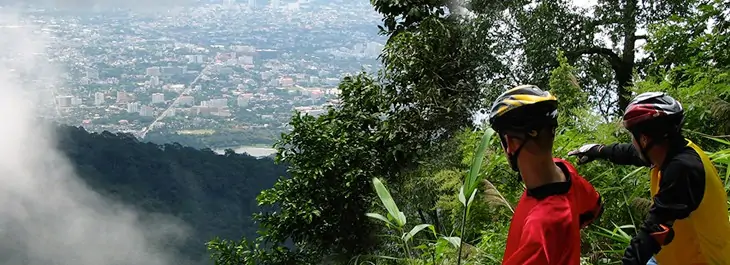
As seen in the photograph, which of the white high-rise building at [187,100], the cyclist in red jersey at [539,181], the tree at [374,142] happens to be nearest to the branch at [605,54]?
the tree at [374,142]

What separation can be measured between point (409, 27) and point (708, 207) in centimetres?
602

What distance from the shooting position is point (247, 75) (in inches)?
1293

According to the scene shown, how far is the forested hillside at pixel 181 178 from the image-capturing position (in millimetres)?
18484

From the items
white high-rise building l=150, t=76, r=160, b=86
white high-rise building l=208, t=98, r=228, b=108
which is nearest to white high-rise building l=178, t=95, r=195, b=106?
white high-rise building l=208, t=98, r=228, b=108

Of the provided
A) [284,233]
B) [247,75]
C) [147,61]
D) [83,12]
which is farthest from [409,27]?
[83,12]

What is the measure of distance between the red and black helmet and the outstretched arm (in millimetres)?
77

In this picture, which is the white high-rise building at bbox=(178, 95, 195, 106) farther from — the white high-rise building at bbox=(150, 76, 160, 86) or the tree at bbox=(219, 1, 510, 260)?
the tree at bbox=(219, 1, 510, 260)

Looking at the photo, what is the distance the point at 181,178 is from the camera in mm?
20781

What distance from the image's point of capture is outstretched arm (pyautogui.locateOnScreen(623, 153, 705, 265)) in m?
1.41

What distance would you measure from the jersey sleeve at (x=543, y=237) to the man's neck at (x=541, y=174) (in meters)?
0.07

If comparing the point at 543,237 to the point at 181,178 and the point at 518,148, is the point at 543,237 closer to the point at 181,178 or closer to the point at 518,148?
the point at 518,148

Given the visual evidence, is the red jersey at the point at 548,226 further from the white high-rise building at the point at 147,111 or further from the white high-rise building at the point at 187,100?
the white high-rise building at the point at 187,100

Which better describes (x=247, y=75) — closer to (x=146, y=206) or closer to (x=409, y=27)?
(x=146, y=206)

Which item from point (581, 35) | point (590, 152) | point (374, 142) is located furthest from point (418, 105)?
point (590, 152)
